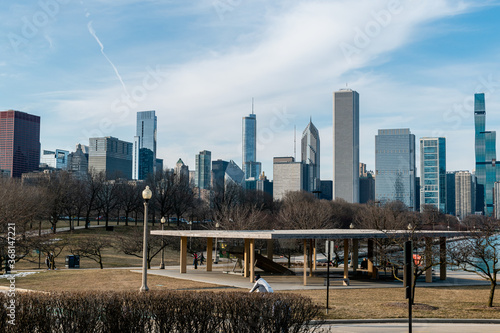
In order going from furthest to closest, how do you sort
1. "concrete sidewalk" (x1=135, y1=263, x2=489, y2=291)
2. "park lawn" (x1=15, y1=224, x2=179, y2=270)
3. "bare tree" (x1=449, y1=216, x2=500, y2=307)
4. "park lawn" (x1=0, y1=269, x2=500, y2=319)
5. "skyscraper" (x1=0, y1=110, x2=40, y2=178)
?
"skyscraper" (x1=0, y1=110, x2=40, y2=178)
"park lawn" (x1=15, y1=224, x2=179, y2=270)
"concrete sidewalk" (x1=135, y1=263, x2=489, y2=291)
"bare tree" (x1=449, y1=216, x2=500, y2=307)
"park lawn" (x1=0, y1=269, x2=500, y2=319)

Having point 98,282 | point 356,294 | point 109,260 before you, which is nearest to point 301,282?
point 356,294

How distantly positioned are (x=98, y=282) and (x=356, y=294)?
14.7 metres

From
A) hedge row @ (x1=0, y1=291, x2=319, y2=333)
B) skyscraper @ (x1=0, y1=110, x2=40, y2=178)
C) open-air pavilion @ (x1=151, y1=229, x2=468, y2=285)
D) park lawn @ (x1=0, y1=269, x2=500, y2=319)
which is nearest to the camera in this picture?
hedge row @ (x1=0, y1=291, x2=319, y2=333)

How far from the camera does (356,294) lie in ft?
87.1

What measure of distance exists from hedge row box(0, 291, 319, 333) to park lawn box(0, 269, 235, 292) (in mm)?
13409

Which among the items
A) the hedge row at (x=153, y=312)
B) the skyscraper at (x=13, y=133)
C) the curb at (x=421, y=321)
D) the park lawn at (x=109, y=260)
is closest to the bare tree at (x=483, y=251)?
the curb at (x=421, y=321)

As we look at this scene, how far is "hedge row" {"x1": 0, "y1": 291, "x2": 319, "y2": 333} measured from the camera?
12.2m

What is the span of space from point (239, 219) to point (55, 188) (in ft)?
127

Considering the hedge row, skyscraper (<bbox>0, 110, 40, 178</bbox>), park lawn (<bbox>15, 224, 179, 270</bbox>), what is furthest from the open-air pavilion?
skyscraper (<bbox>0, 110, 40, 178</bbox>)

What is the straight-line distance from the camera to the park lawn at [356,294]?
19.7 metres

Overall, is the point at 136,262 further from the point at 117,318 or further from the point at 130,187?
the point at 130,187

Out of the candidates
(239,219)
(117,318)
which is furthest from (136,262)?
(117,318)

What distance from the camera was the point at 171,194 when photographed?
291 feet

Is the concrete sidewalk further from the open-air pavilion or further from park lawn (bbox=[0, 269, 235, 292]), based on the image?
park lawn (bbox=[0, 269, 235, 292])
